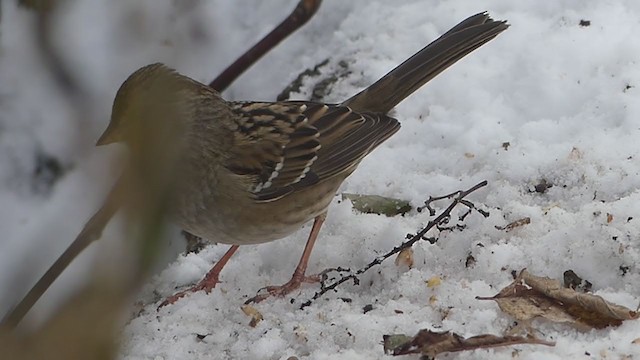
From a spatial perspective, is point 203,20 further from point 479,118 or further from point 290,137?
point 479,118

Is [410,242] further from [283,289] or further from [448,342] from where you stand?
[448,342]

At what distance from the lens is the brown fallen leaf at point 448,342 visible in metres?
2.64

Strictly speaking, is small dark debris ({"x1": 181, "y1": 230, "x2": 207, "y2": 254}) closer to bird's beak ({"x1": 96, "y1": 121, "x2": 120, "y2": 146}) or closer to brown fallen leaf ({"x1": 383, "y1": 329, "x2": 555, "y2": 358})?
brown fallen leaf ({"x1": 383, "y1": 329, "x2": 555, "y2": 358})

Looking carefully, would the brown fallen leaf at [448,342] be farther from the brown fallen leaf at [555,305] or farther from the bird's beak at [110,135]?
the bird's beak at [110,135]

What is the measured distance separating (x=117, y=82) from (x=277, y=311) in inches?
61.7

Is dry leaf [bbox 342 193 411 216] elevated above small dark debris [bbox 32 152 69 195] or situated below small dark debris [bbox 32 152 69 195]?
below

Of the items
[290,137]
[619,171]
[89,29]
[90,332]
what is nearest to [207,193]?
[290,137]

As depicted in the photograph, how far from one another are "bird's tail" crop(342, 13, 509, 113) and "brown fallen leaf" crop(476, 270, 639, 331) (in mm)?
1149

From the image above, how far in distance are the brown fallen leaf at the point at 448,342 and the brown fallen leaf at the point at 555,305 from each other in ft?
0.60

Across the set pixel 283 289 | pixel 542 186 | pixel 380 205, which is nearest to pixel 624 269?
pixel 542 186

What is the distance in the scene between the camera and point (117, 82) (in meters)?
1.84

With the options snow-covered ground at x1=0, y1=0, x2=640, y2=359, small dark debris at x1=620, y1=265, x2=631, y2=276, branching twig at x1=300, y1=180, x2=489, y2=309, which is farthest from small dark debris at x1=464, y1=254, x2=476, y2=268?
small dark debris at x1=620, y1=265, x2=631, y2=276

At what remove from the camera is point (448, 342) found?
105 inches

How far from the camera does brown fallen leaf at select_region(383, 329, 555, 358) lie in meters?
2.64
